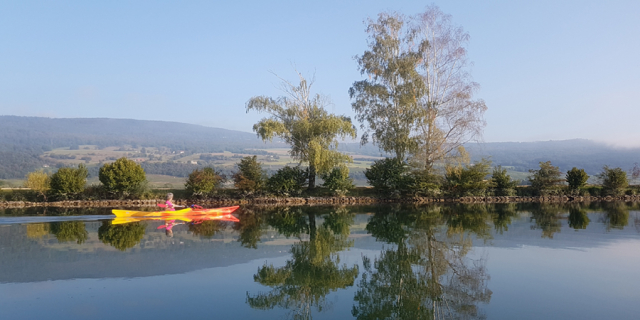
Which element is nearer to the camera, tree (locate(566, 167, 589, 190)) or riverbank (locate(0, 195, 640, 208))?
riverbank (locate(0, 195, 640, 208))

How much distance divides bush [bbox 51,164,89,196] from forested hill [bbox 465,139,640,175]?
99.8 metres

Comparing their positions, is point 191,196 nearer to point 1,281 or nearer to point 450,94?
point 450,94

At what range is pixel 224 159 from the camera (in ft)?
330

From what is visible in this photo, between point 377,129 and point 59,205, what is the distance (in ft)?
64.8

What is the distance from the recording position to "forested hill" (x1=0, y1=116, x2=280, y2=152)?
132875mm

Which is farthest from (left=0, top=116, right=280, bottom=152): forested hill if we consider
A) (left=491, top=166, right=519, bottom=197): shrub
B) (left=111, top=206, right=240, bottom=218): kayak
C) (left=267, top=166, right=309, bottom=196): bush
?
(left=111, top=206, right=240, bottom=218): kayak

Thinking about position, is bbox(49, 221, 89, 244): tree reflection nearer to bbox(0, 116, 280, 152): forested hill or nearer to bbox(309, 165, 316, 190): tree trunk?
bbox(309, 165, 316, 190): tree trunk

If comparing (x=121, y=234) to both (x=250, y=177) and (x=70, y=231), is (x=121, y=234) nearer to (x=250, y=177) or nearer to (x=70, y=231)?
(x=70, y=231)

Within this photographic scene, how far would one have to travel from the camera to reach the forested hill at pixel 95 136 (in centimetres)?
13288

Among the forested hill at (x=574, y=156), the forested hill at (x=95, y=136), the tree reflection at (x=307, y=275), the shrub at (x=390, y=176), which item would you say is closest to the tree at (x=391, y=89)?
the shrub at (x=390, y=176)

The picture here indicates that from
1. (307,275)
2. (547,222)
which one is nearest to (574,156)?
(547,222)

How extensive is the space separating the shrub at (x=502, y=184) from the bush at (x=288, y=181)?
1279 cm

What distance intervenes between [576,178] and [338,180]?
16512 millimetres

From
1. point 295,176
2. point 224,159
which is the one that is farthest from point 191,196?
point 224,159
